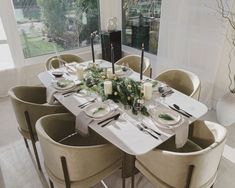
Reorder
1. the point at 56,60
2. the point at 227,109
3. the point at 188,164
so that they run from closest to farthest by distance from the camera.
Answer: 1. the point at 188,164
2. the point at 227,109
3. the point at 56,60

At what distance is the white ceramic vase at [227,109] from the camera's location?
91.7 inches

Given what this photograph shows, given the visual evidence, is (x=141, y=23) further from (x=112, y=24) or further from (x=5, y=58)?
(x=5, y=58)

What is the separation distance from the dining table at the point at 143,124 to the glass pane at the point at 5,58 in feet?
5.69

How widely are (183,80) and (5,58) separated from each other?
8.49 ft

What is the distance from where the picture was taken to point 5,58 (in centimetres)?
304

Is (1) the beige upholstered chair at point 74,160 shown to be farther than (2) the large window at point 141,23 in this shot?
No

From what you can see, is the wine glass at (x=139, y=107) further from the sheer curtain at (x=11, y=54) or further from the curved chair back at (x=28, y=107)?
the sheer curtain at (x=11, y=54)

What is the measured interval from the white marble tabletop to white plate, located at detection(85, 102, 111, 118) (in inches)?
3.1

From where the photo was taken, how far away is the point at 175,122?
1.40 metres

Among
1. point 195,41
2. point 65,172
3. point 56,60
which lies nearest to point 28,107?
point 65,172

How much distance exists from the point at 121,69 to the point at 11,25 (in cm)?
188

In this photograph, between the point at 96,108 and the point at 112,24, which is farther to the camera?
the point at 112,24

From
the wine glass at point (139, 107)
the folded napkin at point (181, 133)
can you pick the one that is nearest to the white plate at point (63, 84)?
the wine glass at point (139, 107)

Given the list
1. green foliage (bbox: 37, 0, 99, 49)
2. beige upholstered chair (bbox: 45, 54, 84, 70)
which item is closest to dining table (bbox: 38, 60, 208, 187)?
beige upholstered chair (bbox: 45, 54, 84, 70)
